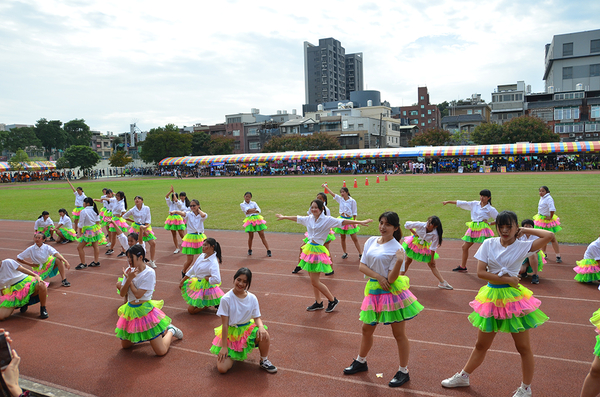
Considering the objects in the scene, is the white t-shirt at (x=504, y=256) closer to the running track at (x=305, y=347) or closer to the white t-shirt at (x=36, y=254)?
the running track at (x=305, y=347)

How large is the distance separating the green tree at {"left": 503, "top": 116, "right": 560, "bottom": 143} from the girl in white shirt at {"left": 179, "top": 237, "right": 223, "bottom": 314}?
203 feet

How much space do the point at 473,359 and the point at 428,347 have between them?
1.27 m

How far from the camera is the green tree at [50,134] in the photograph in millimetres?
96625

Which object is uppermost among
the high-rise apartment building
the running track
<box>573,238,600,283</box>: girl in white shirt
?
the high-rise apartment building

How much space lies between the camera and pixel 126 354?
5961 mm

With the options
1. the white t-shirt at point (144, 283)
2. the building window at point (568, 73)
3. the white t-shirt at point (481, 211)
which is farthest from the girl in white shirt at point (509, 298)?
the building window at point (568, 73)

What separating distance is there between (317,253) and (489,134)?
62.0 metres

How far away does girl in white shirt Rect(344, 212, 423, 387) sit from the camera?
4633 millimetres

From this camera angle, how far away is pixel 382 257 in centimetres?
469

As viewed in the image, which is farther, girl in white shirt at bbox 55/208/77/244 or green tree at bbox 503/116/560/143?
green tree at bbox 503/116/560/143

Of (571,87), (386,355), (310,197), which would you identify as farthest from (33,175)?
(571,87)

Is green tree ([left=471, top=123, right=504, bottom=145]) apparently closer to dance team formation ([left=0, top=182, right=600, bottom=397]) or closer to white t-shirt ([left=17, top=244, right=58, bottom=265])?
dance team formation ([left=0, top=182, right=600, bottom=397])

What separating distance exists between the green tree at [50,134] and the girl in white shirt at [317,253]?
110 metres

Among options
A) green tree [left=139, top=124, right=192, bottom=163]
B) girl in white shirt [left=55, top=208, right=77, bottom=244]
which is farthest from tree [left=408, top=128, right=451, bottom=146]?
girl in white shirt [left=55, top=208, right=77, bottom=244]
